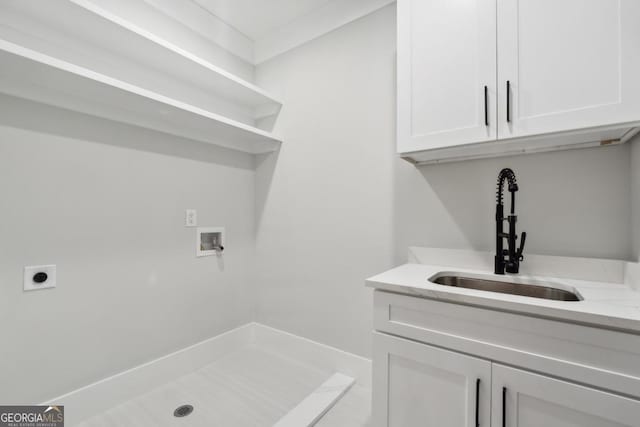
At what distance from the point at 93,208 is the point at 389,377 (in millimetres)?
1791

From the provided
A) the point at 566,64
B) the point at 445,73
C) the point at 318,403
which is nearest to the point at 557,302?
the point at 566,64

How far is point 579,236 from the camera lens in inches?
50.4

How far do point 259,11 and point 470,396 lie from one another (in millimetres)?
2608

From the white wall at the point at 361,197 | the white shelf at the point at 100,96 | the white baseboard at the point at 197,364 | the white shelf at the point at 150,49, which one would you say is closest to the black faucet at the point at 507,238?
the white wall at the point at 361,197

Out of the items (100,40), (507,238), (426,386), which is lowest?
(426,386)

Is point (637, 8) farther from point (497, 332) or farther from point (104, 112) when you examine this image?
point (104, 112)

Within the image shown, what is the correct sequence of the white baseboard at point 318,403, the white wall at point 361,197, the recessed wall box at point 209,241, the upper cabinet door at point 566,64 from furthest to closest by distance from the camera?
the recessed wall box at point 209,241 < the white baseboard at point 318,403 < the white wall at point 361,197 < the upper cabinet door at point 566,64

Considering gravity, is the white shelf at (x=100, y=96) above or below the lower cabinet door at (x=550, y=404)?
above

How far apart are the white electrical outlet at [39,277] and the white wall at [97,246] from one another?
29 mm

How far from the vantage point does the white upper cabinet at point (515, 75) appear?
38.6 inches

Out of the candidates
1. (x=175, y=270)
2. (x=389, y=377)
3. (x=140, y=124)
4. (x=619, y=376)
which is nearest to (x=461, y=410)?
(x=389, y=377)

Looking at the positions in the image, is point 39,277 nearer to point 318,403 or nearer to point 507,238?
point 318,403

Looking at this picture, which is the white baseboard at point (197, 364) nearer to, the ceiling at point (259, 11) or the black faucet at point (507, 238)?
the black faucet at point (507, 238)

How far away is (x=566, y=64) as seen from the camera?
3.43 feet
